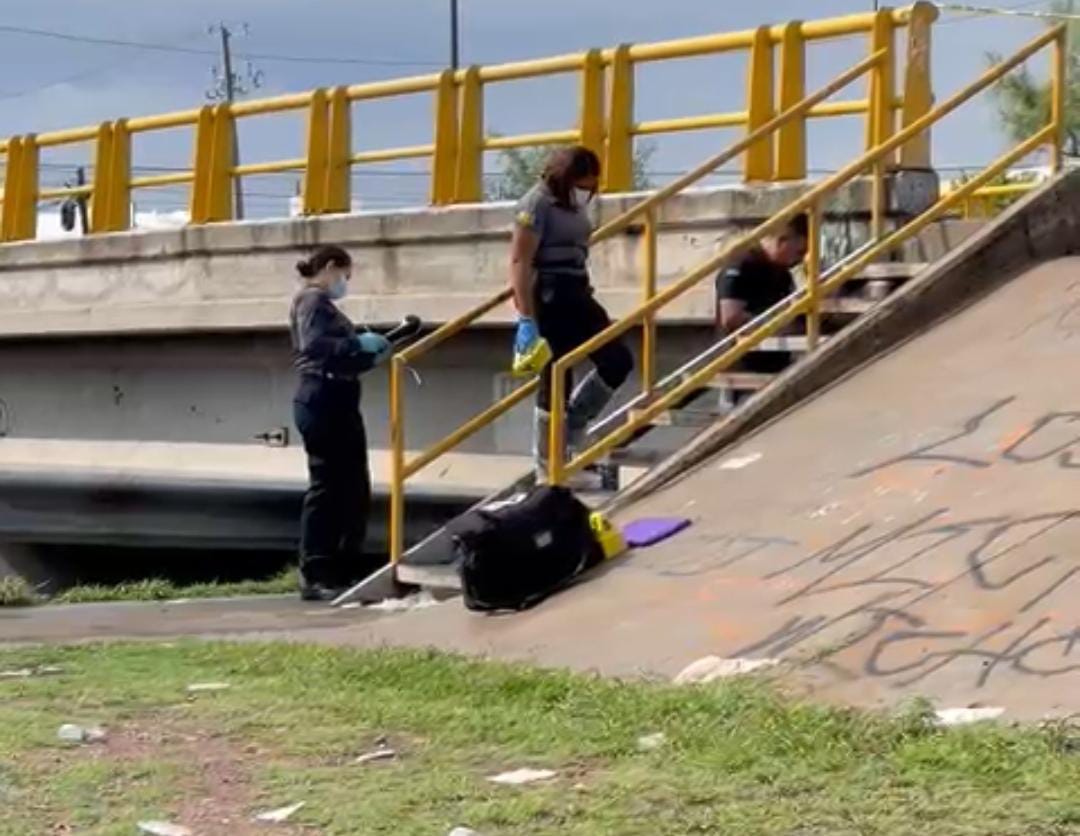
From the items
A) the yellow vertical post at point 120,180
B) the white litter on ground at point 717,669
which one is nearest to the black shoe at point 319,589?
the white litter on ground at point 717,669

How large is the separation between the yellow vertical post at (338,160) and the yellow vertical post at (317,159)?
0.11ft

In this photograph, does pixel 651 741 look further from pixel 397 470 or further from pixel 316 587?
pixel 316 587

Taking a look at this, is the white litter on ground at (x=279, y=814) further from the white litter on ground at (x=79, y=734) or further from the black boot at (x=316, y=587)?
the black boot at (x=316, y=587)

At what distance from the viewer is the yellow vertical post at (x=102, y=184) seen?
59.1 ft

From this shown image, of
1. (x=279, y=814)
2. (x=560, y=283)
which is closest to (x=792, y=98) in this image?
(x=560, y=283)

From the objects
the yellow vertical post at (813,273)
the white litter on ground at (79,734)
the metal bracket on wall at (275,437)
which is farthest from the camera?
the metal bracket on wall at (275,437)

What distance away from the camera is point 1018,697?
21.9ft

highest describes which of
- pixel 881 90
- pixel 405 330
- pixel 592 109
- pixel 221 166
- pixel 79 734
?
pixel 881 90

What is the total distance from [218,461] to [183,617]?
15.4 ft

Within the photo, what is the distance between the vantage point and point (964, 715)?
257 inches

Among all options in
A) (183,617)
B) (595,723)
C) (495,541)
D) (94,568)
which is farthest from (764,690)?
(94,568)

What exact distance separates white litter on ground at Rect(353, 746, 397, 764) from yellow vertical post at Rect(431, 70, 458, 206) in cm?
856

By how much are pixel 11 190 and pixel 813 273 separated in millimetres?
10232

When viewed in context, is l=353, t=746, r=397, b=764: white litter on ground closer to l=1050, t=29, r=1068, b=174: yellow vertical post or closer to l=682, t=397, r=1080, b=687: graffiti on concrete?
l=682, t=397, r=1080, b=687: graffiti on concrete
